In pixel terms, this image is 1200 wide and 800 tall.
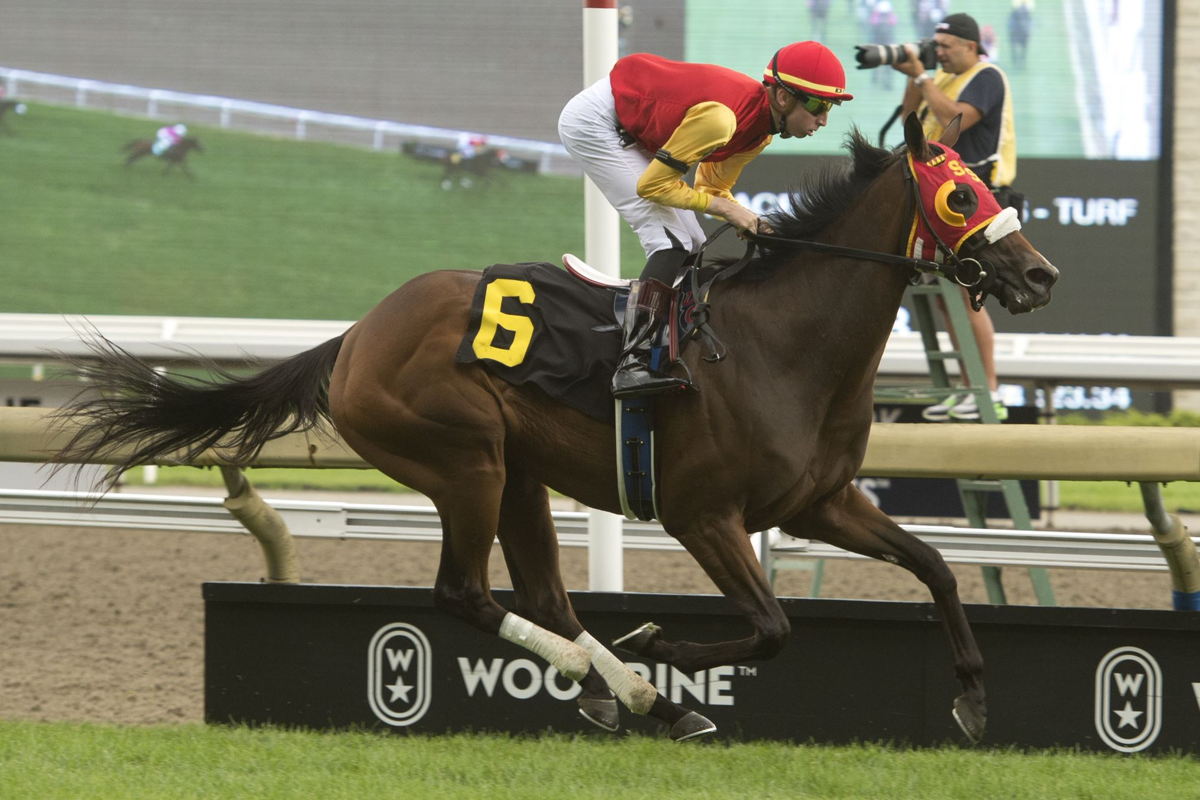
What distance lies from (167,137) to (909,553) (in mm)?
12679

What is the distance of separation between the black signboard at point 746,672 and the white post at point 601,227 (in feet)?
0.85

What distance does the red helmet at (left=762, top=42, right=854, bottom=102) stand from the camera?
357 cm

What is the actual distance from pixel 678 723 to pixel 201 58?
12018 mm

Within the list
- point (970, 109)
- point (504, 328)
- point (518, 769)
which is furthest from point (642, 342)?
point (970, 109)

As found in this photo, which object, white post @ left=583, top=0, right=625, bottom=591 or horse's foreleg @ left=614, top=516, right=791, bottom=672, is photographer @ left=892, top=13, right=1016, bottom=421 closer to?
white post @ left=583, top=0, right=625, bottom=591

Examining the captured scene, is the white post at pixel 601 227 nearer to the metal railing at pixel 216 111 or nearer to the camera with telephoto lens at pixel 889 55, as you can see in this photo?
the camera with telephoto lens at pixel 889 55

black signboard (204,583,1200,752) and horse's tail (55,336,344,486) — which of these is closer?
black signboard (204,583,1200,752)

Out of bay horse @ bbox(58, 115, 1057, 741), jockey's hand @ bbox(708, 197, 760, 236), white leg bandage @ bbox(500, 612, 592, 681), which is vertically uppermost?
jockey's hand @ bbox(708, 197, 760, 236)

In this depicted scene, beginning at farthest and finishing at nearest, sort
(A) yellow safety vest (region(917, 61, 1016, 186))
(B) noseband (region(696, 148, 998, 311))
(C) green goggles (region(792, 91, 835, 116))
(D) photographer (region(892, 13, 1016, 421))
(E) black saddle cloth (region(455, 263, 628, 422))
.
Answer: (A) yellow safety vest (region(917, 61, 1016, 186)) < (D) photographer (region(892, 13, 1016, 421)) < (E) black saddle cloth (region(455, 263, 628, 422)) < (C) green goggles (region(792, 91, 835, 116)) < (B) noseband (region(696, 148, 998, 311))

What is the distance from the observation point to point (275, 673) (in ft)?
13.8

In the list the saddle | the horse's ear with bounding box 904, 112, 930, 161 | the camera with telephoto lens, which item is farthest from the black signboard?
the camera with telephoto lens

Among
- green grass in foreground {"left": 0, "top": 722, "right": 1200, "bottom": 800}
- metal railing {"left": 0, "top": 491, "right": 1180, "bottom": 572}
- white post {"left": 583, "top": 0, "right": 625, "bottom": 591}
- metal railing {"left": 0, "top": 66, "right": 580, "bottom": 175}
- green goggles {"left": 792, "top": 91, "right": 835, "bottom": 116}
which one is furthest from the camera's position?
metal railing {"left": 0, "top": 66, "right": 580, "bottom": 175}

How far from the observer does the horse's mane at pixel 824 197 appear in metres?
3.69

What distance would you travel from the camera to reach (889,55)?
4715 millimetres
